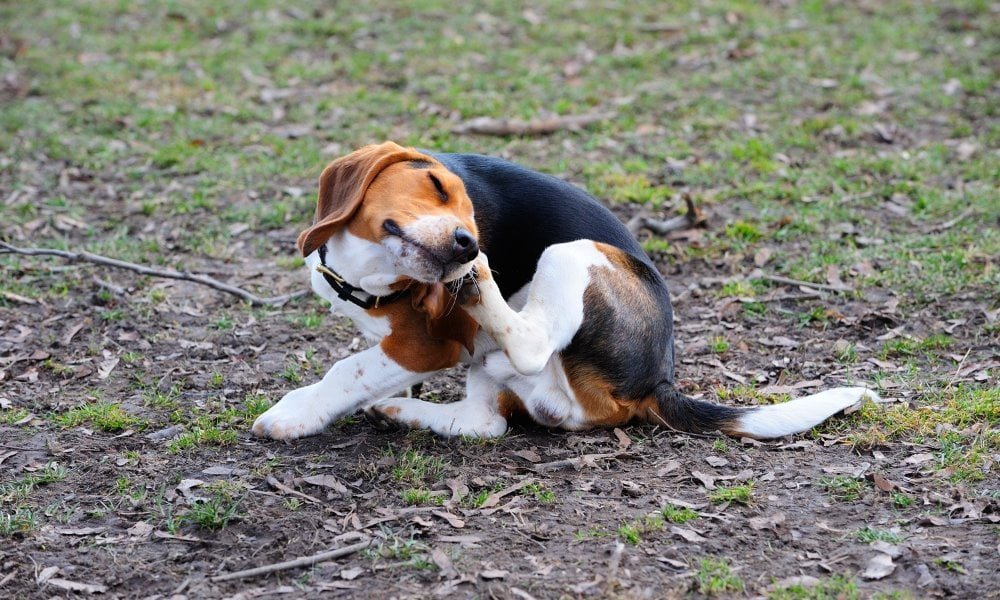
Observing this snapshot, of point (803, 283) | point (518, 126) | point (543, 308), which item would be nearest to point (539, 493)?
point (543, 308)

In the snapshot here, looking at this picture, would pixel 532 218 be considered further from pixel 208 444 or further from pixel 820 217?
pixel 820 217

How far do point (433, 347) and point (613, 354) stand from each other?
83cm

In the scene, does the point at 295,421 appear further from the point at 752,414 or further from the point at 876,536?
the point at 876,536

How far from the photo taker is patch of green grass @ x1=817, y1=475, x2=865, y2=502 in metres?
A: 4.37

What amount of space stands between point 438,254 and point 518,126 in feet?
17.9

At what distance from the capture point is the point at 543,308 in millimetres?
4770

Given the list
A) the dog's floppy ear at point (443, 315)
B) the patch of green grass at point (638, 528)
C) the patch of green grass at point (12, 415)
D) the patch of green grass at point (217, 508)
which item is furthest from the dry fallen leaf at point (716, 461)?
the patch of green grass at point (12, 415)

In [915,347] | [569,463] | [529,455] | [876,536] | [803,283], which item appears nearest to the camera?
[876,536]

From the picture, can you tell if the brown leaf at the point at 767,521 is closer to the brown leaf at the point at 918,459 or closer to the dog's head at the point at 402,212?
the brown leaf at the point at 918,459

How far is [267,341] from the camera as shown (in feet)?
20.1

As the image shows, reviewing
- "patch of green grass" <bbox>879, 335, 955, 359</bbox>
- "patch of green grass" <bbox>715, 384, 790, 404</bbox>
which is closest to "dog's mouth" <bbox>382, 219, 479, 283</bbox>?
"patch of green grass" <bbox>715, 384, 790, 404</bbox>

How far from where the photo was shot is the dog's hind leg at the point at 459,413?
4.96m

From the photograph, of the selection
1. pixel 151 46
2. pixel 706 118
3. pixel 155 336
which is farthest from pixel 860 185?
pixel 151 46

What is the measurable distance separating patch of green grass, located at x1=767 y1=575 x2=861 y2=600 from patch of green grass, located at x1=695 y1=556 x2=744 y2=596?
0.44 ft
